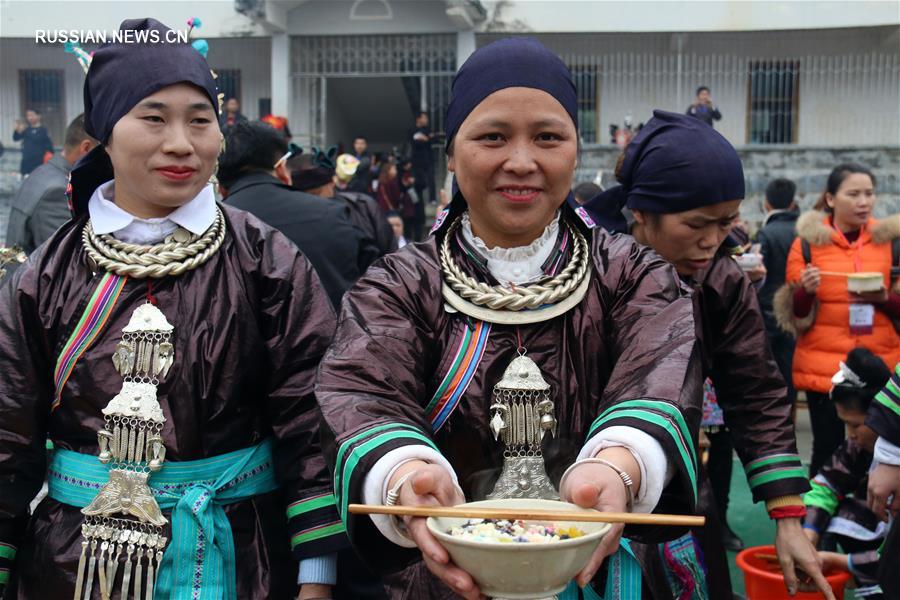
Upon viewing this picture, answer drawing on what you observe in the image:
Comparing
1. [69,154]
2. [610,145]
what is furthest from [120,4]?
[69,154]

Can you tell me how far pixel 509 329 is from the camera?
2039 millimetres

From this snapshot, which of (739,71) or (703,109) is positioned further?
(739,71)

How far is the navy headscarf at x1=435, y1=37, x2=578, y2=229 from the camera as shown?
1965 millimetres

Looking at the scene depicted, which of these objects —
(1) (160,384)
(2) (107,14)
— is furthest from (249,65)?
(1) (160,384)

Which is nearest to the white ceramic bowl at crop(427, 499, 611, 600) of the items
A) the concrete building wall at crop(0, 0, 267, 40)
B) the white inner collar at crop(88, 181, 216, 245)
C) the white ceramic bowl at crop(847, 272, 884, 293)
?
the white inner collar at crop(88, 181, 216, 245)

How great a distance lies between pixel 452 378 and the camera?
6.56ft

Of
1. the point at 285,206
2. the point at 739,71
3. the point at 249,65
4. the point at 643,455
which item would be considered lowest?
the point at 643,455

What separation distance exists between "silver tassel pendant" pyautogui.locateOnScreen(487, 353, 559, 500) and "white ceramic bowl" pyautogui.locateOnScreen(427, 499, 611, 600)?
43 cm

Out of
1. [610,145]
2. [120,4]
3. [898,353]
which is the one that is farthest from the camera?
[120,4]

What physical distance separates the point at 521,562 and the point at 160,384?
3.64ft

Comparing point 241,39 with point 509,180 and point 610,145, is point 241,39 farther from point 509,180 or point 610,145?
point 509,180

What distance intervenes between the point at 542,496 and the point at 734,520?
4.40 metres

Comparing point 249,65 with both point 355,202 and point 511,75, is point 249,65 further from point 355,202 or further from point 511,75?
point 511,75

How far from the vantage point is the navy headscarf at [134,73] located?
7.61 feet
